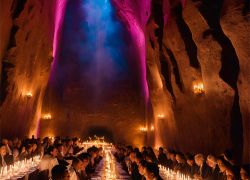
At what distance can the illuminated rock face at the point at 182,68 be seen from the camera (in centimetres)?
783

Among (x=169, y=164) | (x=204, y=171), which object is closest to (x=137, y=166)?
(x=204, y=171)

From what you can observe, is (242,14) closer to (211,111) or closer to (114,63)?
(211,111)

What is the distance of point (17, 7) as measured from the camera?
12000 mm

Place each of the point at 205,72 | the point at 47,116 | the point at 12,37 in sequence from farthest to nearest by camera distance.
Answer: the point at 47,116 → the point at 12,37 → the point at 205,72

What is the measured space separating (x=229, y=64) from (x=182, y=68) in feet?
10.0

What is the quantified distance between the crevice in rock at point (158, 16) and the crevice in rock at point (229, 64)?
459cm

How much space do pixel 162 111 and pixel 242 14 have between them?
9341 mm

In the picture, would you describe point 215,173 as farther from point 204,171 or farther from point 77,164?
point 77,164

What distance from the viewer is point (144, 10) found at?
1714 centimetres

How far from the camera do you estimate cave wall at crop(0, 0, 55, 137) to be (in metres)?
11.6

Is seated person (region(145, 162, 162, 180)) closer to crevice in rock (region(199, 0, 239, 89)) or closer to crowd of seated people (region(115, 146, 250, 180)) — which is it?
crowd of seated people (region(115, 146, 250, 180))

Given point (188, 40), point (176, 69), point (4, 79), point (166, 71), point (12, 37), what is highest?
point (12, 37)

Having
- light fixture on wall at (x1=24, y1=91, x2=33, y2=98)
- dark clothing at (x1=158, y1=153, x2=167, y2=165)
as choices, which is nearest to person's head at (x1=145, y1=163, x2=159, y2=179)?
dark clothing at (x1=158, y1=153, x2=167, y2=165)

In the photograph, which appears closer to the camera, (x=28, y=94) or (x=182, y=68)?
(x=182, y=68)
